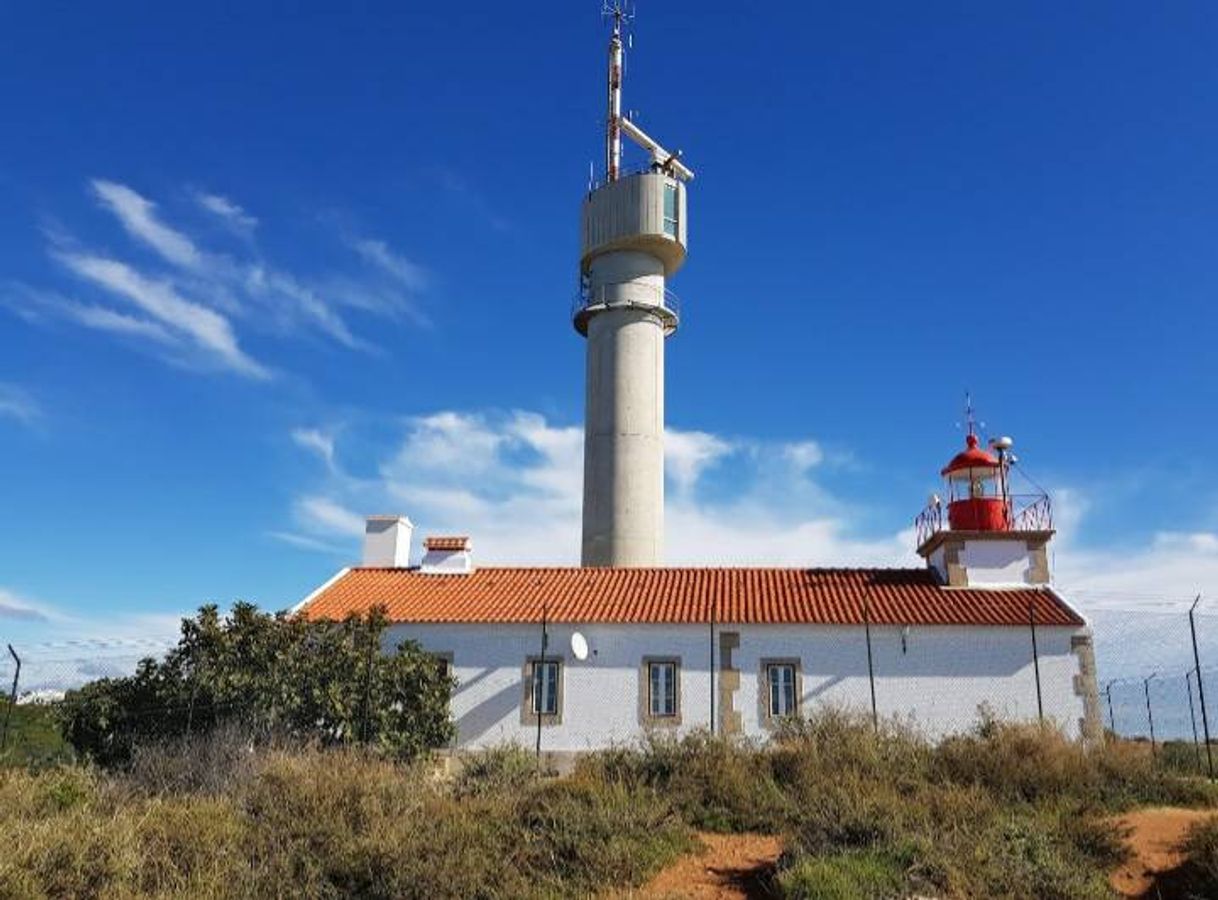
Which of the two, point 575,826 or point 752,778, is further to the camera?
point 752,778

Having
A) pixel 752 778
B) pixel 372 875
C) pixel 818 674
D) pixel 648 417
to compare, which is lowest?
pixel 372 875

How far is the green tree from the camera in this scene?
15.6 meters

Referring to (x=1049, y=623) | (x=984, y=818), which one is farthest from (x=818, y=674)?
(x=984, y=818)

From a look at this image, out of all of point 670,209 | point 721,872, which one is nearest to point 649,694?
point 721,872

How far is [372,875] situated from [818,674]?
36.2 feet

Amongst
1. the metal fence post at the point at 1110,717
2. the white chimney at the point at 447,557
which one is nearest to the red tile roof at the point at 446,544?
the white chimney at the point at 447,557

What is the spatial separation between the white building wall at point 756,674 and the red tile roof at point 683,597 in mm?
264

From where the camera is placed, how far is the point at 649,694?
61.0 feet

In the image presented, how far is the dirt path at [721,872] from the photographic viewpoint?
29.2 feet

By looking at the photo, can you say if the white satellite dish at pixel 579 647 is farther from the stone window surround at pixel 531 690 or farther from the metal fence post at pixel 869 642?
the metal fence post at pixel 869 642

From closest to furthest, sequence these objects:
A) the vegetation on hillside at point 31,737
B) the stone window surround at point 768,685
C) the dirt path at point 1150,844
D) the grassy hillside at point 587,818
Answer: the grassy hillside at point 587,818, the dirt path at point 1150,844, the vegetation on hillside at point 31,737, the stone window surround at point 768,685

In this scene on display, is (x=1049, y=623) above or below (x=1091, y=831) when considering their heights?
above

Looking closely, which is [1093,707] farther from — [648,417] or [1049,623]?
[648,417]

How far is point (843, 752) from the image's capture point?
1210 cm
